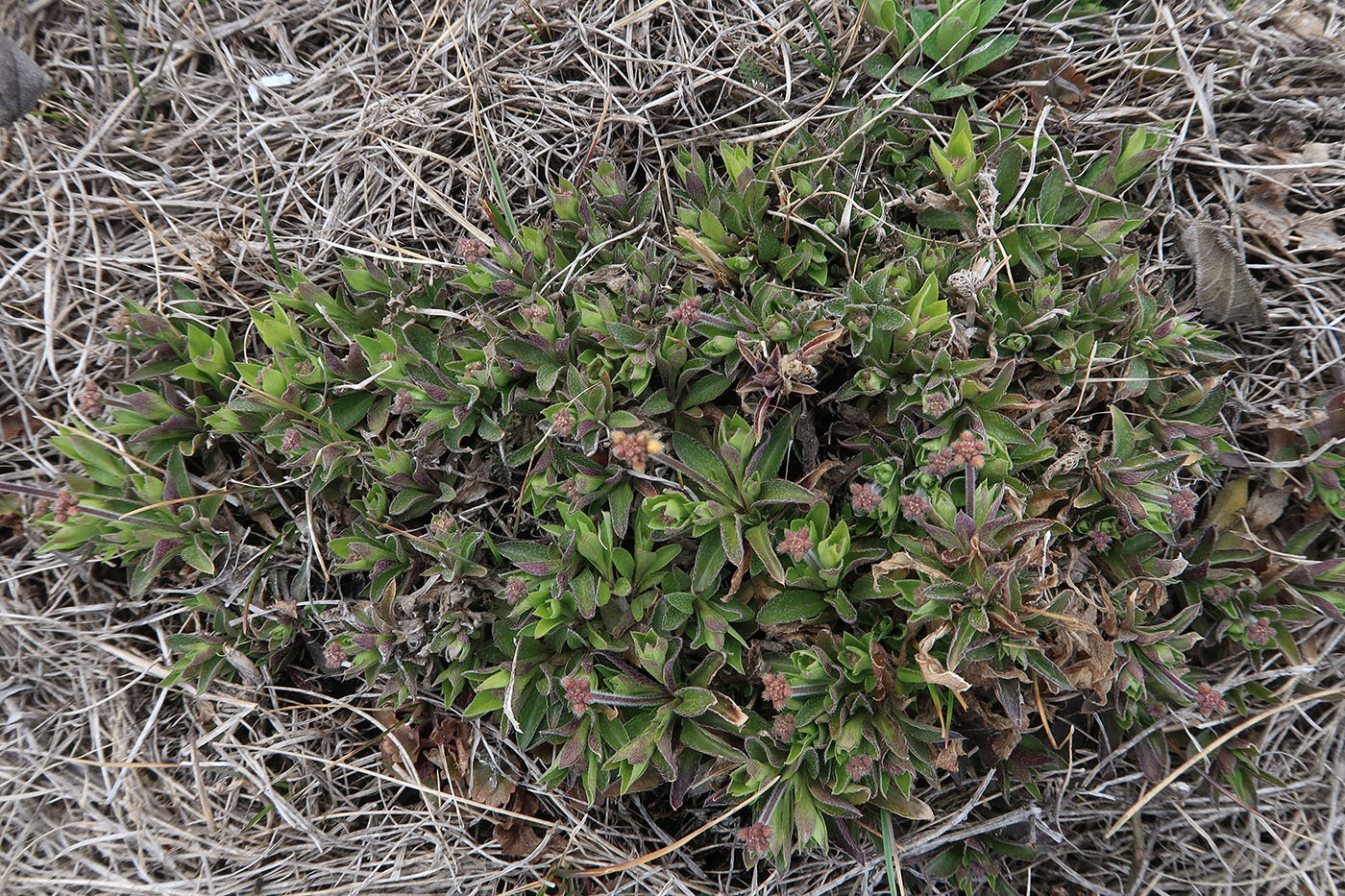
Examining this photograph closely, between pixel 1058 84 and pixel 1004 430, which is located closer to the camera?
pixel 1004 430

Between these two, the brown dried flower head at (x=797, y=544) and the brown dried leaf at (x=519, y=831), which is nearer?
the brown dried flower head at (x=797, y=544)

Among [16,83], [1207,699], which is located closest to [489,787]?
[1207,699]

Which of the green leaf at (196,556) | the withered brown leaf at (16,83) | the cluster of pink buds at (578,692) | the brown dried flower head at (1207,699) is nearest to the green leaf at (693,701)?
the cluster of pink buds at (578,692)

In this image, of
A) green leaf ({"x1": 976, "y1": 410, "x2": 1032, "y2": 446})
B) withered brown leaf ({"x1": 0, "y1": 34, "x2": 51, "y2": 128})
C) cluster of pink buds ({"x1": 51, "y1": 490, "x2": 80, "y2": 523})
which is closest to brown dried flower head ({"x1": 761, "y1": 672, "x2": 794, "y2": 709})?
green leaf ({"x1": 976, "y1": 410, "x2": 1032, "y2": 446})

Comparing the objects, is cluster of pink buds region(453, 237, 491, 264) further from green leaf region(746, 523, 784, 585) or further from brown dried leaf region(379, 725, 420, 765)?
brown dried leaf region(379, 725, 420, 765)

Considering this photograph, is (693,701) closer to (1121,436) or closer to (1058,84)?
(1121,436)

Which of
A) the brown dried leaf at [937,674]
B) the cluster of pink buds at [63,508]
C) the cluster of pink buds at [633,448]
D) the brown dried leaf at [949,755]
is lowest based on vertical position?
the brown dried leaf at [949,755]

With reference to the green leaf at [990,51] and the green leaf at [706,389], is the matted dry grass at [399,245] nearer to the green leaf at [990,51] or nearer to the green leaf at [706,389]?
the green leaf at [990,51]

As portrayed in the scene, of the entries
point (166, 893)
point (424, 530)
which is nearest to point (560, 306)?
point (424, 530)

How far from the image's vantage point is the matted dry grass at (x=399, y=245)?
10.4 ft

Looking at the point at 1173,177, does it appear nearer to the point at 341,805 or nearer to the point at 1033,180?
the point at 1033,180

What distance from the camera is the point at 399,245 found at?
358 cm

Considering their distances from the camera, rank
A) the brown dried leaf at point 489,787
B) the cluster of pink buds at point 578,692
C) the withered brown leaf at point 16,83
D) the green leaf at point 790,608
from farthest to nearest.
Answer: the withered brown leaf at point 16,83 < the brown dried leaf at point 489,787 < the green leaf at point 790,608 < the cluster of pink buds at point 578,692

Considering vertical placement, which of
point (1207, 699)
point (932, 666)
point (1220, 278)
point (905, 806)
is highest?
point (1220, 278)
